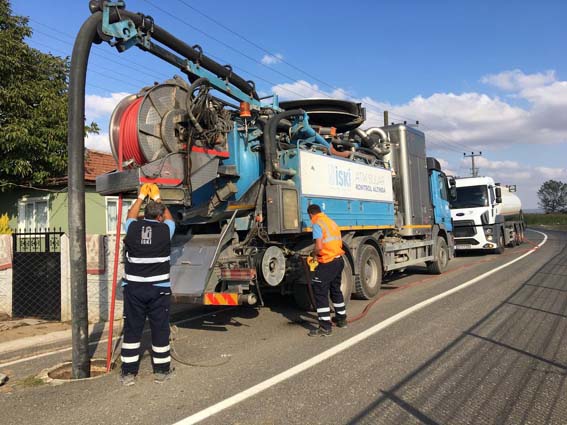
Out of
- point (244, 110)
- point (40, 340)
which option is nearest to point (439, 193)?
point (244, 110)

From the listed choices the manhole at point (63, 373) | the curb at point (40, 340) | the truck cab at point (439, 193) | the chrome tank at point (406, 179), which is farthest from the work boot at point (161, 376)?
the truck cab at point (439, 193)

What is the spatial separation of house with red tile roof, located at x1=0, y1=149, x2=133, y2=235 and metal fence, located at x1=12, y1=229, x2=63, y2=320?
485cm

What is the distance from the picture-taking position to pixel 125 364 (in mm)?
4680

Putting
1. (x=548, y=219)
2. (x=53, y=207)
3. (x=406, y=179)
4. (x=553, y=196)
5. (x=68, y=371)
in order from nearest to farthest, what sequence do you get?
1. (x=68, y=371)
2. (x=406, y=179)
3. (x=53, y=207)
4. (x=548, y=219)
5. (x=553, y=196)

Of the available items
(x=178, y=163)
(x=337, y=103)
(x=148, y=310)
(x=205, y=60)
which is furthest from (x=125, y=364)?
(x=337, y=103)

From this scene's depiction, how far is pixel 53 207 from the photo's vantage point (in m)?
13.9

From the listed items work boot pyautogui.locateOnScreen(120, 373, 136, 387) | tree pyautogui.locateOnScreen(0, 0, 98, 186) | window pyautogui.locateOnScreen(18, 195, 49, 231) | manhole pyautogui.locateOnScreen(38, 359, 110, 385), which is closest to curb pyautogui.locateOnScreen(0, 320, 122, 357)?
manhole pyautogui.locateOnScreen(38, 359, 110, 385)

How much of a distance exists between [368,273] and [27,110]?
30.5 ft

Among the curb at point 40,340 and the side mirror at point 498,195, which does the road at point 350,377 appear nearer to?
the curb at point 40,340

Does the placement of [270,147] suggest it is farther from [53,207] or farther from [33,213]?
[33,213]

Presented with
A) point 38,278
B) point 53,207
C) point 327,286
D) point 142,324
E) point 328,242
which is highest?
point 53,207

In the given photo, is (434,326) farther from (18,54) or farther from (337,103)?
(18,54)

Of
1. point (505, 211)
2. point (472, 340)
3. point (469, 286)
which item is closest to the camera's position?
point (472, 340)

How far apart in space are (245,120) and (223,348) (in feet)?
11.2
